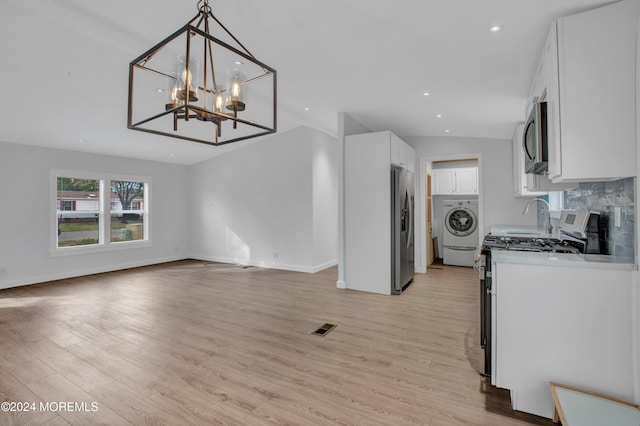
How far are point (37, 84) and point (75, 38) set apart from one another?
3.68 ft

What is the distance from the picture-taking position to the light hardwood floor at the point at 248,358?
1.94 m

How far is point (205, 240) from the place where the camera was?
7695mm

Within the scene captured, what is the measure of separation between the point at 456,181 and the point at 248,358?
5.72 m

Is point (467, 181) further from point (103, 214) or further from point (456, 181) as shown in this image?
point (103, 214)

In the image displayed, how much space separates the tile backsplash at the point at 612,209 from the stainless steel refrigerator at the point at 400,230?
2.16 meters

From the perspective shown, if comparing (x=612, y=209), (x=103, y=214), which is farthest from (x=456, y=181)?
(x=103, y=214)

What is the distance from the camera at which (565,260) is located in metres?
1.81

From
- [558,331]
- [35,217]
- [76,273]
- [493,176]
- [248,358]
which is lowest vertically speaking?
[248,358]

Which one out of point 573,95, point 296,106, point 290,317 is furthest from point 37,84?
point 573,95

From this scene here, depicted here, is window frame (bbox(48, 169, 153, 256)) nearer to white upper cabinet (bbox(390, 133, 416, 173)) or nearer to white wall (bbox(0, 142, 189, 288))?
white wall (bbox(0, 142, 189, 288))

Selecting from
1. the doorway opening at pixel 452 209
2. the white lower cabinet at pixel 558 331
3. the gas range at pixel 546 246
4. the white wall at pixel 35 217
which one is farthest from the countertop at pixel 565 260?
the white wall at pixel 35 217

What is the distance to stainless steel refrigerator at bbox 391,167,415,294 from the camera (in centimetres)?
446

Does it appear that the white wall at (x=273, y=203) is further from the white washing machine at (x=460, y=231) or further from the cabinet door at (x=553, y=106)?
the cabinet door at (x=553, y=106)

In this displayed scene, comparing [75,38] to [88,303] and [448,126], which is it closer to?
[88,303]
